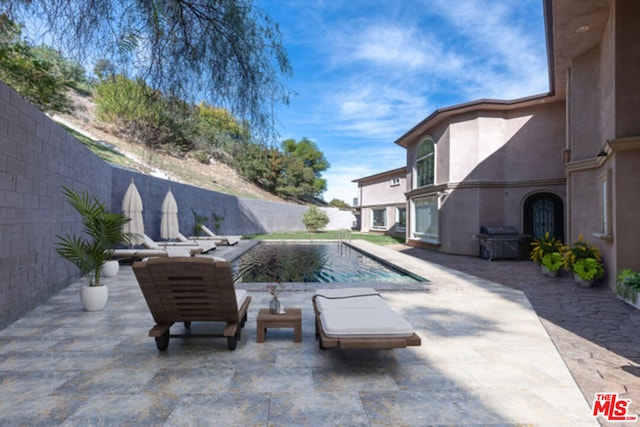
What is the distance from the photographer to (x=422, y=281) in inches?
292

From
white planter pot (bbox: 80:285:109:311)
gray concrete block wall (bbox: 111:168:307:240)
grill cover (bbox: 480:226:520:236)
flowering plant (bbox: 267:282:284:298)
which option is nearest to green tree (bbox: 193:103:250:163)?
flowering plant (bbox: 267:282:284:298)

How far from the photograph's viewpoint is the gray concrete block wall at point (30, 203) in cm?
435

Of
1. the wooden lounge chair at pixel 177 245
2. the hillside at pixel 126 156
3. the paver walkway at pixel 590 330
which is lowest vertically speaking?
the paver walkway at pixel 590 330

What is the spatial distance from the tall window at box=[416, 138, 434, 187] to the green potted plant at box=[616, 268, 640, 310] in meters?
9.65

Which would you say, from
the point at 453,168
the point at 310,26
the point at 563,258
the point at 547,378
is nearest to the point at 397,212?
the point at 453,168

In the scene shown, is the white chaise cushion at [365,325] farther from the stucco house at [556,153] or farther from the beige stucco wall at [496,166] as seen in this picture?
the beige stucco wall at [496,166]

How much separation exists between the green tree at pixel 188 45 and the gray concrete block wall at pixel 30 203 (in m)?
1.61

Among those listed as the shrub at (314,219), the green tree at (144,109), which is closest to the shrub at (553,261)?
the green tree at (144,109)

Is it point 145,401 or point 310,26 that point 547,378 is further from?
point 310,26

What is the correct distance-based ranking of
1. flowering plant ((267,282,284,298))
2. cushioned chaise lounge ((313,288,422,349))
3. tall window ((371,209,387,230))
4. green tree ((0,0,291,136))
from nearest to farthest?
cushioned chaise lounge ((313,288,422,349)) → green tree ((0,0,291,136)) → flowering plant ((267,282,284,298)) → tall window ((371,209,387,230))

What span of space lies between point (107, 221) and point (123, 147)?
2512 centimetres

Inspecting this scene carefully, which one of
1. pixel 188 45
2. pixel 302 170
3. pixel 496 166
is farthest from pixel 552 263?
pixel 302 170

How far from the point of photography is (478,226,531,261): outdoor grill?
39.2ft

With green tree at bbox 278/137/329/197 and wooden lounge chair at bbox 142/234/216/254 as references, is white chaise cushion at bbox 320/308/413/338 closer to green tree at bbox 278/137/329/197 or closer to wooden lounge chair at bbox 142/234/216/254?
wooden lounge chair at bbox 142/234/216/254
